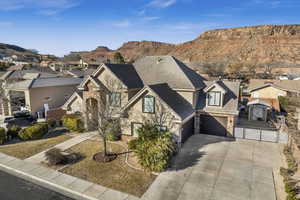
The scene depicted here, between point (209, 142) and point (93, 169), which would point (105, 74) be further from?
point (209, 142)

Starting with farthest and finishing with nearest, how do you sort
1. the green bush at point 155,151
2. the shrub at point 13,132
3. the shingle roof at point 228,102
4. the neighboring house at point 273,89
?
the neighboring house at point 273,89 → the shingle roof at point 228,102 → the shrub at point 13,132 → the green bush at point 155,151

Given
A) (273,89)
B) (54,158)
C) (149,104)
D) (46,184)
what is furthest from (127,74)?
(273,89)

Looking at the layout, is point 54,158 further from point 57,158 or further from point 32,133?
point 32,133

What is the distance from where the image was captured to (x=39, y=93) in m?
28.2

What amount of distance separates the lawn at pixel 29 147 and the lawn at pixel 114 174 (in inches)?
186

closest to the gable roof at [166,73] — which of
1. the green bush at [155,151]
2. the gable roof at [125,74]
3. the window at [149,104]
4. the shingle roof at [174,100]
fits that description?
the gable roof at [125,74]

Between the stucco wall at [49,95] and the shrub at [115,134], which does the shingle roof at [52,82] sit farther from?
the shrub at [115,134]

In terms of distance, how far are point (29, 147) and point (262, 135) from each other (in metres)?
22.9

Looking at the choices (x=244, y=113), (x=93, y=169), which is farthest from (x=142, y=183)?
(x=244, y=113)

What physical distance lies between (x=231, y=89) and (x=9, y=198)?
2299 cm

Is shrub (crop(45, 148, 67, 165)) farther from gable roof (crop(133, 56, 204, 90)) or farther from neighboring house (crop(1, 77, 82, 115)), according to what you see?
neighboring house (crop(1, 77, 82, 115))

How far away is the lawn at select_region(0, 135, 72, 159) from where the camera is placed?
16.4m

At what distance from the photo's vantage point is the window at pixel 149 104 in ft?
58.1

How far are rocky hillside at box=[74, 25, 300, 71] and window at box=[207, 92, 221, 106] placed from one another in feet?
254
